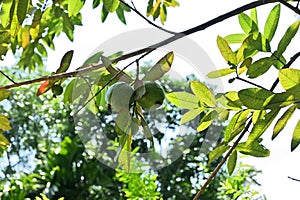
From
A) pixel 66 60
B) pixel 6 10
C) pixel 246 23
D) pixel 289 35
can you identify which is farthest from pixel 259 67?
pixel 6 10

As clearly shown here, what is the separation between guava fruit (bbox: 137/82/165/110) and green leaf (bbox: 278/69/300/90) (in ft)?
0.67

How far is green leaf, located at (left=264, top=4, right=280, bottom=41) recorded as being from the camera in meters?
0.70

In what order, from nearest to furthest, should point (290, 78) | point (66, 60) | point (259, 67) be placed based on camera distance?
point (290, 78), point (259, 67), point (66, 60)

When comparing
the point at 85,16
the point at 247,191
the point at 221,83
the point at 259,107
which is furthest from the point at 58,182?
the point at 259,107

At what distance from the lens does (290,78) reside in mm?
491

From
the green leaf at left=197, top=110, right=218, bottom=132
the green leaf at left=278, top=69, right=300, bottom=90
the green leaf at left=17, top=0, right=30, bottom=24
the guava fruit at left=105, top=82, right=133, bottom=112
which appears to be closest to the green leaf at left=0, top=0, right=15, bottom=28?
the green leaf at left=17, top=0, right=30, bottom=24

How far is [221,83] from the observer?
0.79m

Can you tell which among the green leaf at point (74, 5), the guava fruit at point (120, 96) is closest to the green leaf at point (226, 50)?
the guava fruit at point (120, 96)

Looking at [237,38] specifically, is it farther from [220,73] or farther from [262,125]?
[262,125]

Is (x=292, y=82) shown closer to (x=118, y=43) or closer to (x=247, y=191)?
(x=118, y=43)

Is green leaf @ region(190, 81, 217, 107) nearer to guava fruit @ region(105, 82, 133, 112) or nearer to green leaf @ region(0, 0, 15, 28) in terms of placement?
guava fruit @ region(105, 82, 133, 112)

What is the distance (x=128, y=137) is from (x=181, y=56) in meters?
0.22

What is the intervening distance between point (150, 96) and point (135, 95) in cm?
2

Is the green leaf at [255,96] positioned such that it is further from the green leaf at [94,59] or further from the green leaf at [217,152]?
the green leaf at [94,59]
